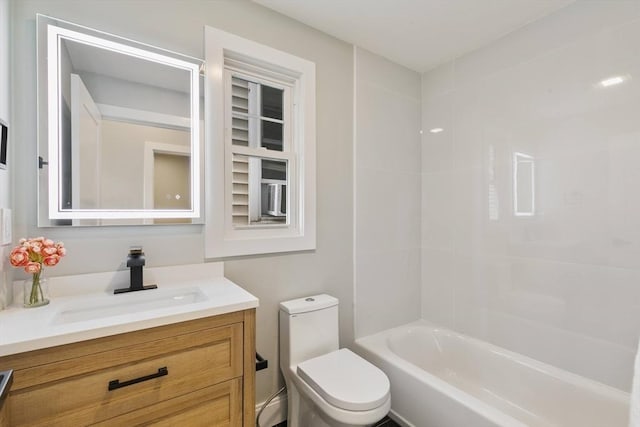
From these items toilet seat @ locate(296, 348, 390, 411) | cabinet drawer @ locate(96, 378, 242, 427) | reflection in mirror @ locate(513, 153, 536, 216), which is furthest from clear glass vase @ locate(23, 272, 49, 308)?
reflection in mirror @ locate(513, 153, 536, 216)

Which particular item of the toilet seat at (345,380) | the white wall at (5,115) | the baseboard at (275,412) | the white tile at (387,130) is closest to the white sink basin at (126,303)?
the white wall at (5,115)

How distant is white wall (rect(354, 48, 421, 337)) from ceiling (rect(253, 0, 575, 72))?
0.73ft

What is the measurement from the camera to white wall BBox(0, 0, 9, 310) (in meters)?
1.07

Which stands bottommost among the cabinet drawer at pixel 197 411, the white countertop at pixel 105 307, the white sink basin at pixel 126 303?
the cabinet drawer at pixel 197 411

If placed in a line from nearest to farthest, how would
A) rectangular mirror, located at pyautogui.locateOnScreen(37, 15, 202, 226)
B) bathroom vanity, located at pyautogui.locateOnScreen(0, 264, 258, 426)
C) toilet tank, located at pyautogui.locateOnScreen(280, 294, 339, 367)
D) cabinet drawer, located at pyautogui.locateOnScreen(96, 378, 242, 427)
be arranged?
bathroom vanity, located at pyautogui.locateOnScreen(0, 264, 258, 426) → cabinet drawer, located at pyautogui.locateOnScreen(96, 378, 242, 427) → rectangular mirror, located at pyautogui.locateOnScreen(37, 15, 202, 226) → toilet tank, located at pyautogui.locateOnScreen(280, 294, 339, 367)

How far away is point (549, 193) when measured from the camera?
1827 millimetres

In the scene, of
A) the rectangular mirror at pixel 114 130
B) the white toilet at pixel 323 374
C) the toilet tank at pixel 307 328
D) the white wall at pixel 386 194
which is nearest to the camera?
the rectangular mirror at pixel 114 130

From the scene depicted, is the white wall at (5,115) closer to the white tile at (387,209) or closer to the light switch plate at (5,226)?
the light switch plate at (5,226)

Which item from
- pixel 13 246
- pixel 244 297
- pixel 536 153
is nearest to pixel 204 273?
pixel 244 297

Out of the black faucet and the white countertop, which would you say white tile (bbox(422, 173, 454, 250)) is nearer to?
the white countertop

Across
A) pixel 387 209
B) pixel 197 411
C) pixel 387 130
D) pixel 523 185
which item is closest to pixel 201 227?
pixel 197 411

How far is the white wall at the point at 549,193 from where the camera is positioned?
1563mm

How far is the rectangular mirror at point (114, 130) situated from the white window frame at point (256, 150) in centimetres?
9

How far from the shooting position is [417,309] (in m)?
2.55
